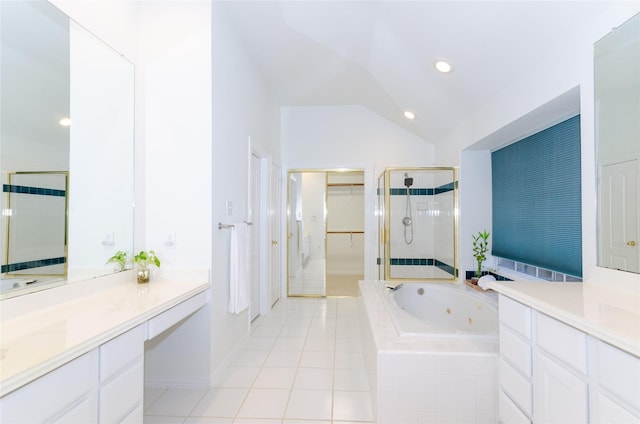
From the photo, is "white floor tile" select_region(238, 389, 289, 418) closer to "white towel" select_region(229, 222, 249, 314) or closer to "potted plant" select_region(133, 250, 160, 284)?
"white towel" select_region(229, 222, 249, 314)

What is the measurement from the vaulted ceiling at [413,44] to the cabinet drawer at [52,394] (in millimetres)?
2468

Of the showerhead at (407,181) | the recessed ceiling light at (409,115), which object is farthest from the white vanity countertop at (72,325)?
the recessed ceiling light at (409,115)

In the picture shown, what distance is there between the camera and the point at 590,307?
1.13 m

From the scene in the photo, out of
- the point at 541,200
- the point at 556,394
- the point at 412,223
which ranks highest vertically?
the point at 541,200

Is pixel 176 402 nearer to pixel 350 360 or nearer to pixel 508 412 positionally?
pixel 350 360

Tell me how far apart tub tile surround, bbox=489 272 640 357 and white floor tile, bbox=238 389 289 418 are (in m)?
1.47

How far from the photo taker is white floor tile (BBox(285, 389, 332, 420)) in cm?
181

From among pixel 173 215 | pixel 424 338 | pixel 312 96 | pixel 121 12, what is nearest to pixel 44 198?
pixel 173 215

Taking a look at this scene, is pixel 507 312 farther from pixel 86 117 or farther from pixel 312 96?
pixel 312 96

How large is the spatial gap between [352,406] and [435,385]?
22.0 inches

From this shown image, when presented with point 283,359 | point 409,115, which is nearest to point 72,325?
point 283,359

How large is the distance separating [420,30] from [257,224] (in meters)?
2.44

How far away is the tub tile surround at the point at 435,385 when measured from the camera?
1.67 m

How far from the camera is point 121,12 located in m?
2.07
